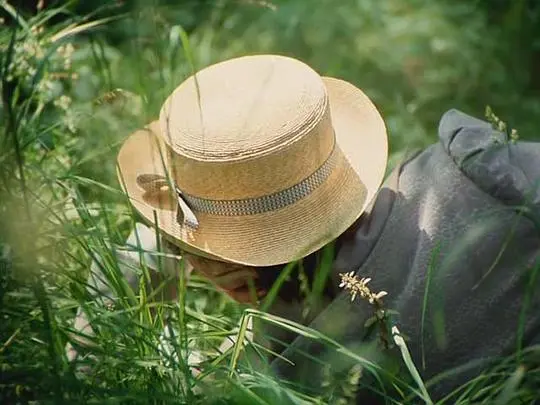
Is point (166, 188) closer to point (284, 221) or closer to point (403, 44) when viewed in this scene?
point (284, 221)

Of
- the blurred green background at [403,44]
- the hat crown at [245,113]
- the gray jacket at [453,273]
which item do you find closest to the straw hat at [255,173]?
the hat crown at [245,113]

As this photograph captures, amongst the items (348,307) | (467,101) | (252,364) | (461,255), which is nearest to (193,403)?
(252,364)

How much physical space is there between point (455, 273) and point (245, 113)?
0.56 meters

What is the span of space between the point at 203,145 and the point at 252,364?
0.46 metres

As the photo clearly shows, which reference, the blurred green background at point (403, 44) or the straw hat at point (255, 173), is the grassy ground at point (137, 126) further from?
the straw hat at point (255, 173)

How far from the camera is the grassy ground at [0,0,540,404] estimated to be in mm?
2121

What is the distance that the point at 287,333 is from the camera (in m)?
2.68

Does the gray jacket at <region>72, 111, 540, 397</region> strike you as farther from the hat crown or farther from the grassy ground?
the hat crown

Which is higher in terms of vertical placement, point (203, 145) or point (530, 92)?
point (203, 145)

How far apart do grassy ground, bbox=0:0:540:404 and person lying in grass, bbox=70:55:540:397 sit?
111mm

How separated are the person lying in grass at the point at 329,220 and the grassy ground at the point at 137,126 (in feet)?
0.37

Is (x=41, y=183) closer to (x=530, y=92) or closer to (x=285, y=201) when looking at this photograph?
(x=285, y=201)

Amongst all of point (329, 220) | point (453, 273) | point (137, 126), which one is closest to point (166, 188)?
point (137, 126)

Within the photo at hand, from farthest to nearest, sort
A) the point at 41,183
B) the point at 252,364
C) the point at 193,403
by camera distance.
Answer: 1. the point at 41,183
2. the point at 252,364
3. the point at 193,403
